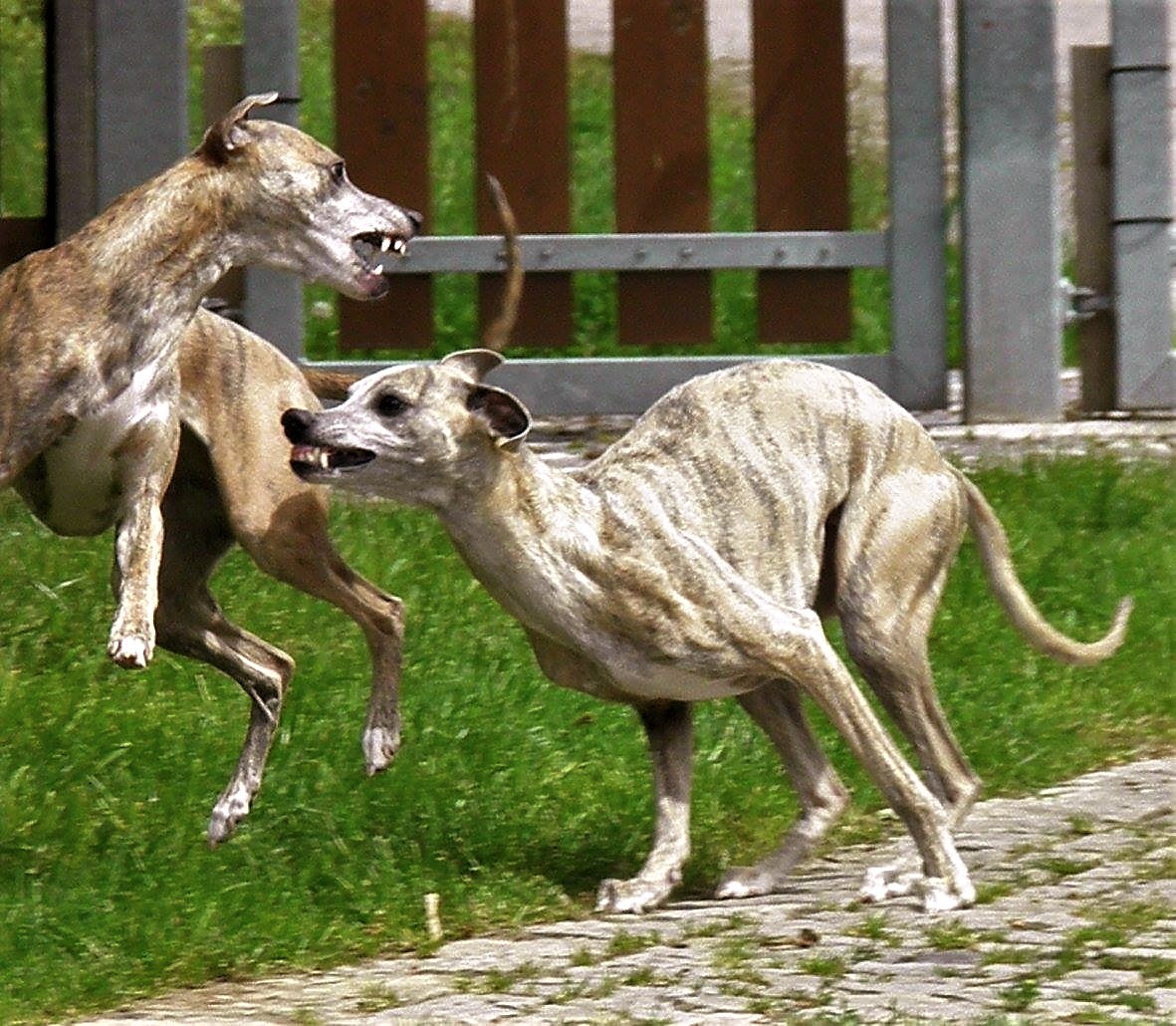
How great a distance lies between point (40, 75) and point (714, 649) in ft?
19.7

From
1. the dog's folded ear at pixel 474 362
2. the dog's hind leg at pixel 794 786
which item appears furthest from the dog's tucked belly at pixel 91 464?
the dog's hind leg at pixel 794 786

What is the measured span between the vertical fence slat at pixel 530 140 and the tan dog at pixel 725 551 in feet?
13.8

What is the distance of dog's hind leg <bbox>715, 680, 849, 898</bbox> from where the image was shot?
19.5 feet

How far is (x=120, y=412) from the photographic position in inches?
219

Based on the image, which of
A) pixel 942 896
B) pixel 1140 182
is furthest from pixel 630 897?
pixel 1140 182

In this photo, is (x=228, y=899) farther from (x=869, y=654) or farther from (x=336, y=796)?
(x=869, y=654)

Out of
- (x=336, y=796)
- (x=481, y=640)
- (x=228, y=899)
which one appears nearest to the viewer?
(x=228, y=899)

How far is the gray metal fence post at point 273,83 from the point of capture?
395 inches

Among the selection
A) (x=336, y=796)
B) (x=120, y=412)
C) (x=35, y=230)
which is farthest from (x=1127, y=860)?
(x=35, y=230)

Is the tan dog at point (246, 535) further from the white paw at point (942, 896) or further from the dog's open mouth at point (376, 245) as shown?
the white paw at point (942, 896)

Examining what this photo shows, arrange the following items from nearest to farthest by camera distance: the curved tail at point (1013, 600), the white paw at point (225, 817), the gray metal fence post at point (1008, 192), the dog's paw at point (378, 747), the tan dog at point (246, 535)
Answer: the white paw at point (225, 817)
the tan dog at point (246, 535)
the dog's paw at point (378, 747)
the curved tail at point (1013, 600)
the gray metal fence post at point (1008, 192)

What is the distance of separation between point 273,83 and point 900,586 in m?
4.93

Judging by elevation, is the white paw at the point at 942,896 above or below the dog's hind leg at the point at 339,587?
below

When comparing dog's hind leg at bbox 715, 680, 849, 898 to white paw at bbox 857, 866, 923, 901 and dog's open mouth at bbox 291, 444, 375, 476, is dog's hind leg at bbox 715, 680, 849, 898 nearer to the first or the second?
white paw at bbox 857, 866, 923, 901
